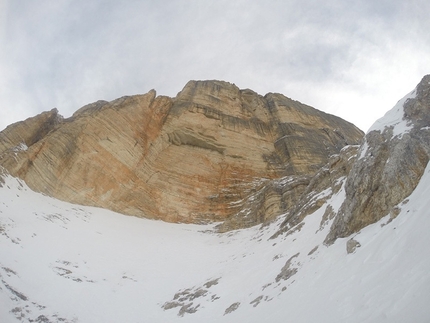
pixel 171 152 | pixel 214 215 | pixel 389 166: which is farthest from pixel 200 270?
pixel 171 152

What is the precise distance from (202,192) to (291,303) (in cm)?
2626

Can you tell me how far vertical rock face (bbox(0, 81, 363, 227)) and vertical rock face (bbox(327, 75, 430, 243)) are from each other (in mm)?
14638

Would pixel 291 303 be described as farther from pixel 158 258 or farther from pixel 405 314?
pixel 158 258

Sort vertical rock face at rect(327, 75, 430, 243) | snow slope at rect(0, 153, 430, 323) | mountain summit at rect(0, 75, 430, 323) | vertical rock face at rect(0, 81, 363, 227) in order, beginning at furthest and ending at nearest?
vertical rock face at rect(0, 81, 363, 227) < vertical rock face at rect(327, 75, 430, 243) < mountain summit at rect(0, 75, 430, 323) < snow slope at rect(0, 153, 430, 323)

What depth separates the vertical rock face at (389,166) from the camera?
9938mm

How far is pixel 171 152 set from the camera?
124 feet

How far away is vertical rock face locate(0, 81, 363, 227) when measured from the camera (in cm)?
3188

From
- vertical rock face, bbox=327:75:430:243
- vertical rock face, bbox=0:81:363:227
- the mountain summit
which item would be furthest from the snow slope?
vertical rock face, bbox=0:81:363:227

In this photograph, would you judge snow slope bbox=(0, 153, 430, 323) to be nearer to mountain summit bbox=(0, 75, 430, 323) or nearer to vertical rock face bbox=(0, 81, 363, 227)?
mountain summit bbox=(0, 75, 430, 323)

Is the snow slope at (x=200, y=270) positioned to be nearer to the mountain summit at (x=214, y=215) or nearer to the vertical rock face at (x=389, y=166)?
the mountain summit at (x=214, y=215)

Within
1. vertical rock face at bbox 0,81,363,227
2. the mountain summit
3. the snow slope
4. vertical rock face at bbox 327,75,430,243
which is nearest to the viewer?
the snow slope

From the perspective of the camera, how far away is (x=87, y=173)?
107 feet

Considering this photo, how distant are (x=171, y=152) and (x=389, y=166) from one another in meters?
28.8

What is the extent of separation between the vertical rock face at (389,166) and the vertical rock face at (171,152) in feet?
48.0
